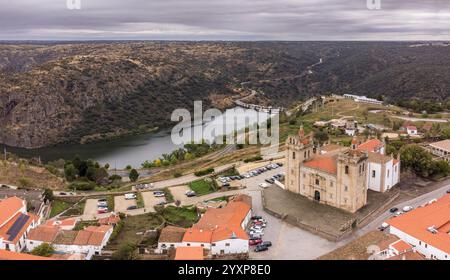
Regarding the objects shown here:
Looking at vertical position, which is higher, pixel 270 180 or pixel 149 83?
pixel 149 83

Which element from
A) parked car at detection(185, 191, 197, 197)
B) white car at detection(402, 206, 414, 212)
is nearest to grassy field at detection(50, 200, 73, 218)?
parked car at detection(185, 191, 197, 197)

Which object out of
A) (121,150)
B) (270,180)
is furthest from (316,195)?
(121,150)

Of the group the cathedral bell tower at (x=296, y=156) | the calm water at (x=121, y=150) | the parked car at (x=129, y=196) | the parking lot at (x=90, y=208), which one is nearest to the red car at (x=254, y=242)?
the cathedral bell tower at (x=296, y=156)

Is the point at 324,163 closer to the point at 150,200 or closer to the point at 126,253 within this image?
the point at 150,200
